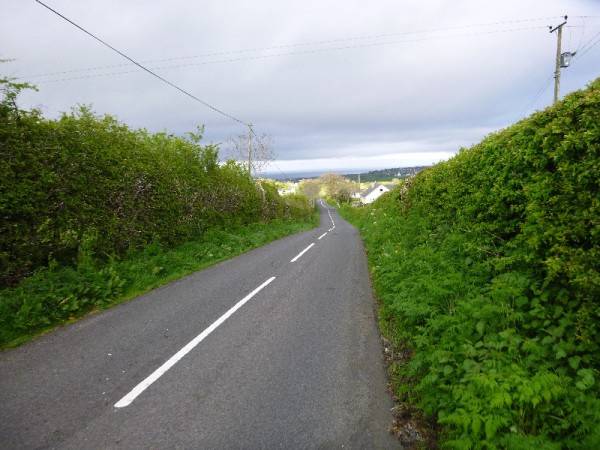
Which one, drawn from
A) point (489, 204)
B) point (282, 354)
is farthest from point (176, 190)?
point (489, 204)

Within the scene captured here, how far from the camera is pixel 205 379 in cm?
405

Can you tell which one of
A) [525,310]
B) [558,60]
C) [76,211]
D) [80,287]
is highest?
[558,60]

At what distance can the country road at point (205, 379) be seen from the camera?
314cm

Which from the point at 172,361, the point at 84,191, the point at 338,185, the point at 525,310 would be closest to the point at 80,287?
the point at 84,191

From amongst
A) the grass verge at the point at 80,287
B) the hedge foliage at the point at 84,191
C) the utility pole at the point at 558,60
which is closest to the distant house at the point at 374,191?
the utility pole at the point at 558,60

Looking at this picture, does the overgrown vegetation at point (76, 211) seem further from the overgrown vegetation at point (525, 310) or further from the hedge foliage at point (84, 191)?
the overgrown vegetation at point (525, 310)

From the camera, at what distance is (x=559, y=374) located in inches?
113

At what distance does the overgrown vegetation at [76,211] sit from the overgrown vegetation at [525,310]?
21.0ft

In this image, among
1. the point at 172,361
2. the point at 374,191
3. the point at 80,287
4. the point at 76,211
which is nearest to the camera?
the point at 172,361

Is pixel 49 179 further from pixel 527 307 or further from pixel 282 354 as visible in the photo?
pixel 527 307

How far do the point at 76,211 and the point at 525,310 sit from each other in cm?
913

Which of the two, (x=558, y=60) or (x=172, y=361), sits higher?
(x=558, y=60)

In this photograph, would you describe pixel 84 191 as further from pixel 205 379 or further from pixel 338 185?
pixel 338 185

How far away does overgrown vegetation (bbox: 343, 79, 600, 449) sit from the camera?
2.63m
